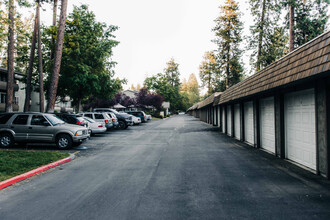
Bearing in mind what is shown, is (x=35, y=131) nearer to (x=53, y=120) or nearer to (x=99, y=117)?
(x=53, y=120)

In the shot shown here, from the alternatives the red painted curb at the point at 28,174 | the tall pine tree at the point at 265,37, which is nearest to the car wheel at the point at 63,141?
the red painted curb at the point at 28,174

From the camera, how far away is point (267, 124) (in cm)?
1041

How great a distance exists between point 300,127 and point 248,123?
5.83 metres

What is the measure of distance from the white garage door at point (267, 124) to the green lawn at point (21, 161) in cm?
862

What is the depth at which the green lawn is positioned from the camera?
268 inches

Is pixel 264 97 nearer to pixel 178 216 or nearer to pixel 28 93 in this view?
pixel 178 216

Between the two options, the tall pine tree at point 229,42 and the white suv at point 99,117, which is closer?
the white suv at point 99,117

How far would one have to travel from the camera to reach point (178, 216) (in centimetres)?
392

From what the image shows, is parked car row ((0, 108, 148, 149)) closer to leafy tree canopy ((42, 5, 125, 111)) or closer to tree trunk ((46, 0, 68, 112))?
tree trunk ((46, 0, 68, 112))

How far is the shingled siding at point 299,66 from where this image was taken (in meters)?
5.28

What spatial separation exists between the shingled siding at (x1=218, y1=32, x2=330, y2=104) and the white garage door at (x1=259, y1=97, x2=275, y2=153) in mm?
1000

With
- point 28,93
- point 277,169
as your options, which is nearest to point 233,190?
point 277,169

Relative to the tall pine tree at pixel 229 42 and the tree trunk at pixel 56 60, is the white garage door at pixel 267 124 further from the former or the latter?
the tall pine tree at pixel 229 42

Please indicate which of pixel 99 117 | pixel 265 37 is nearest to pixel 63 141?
pixel 99 117
